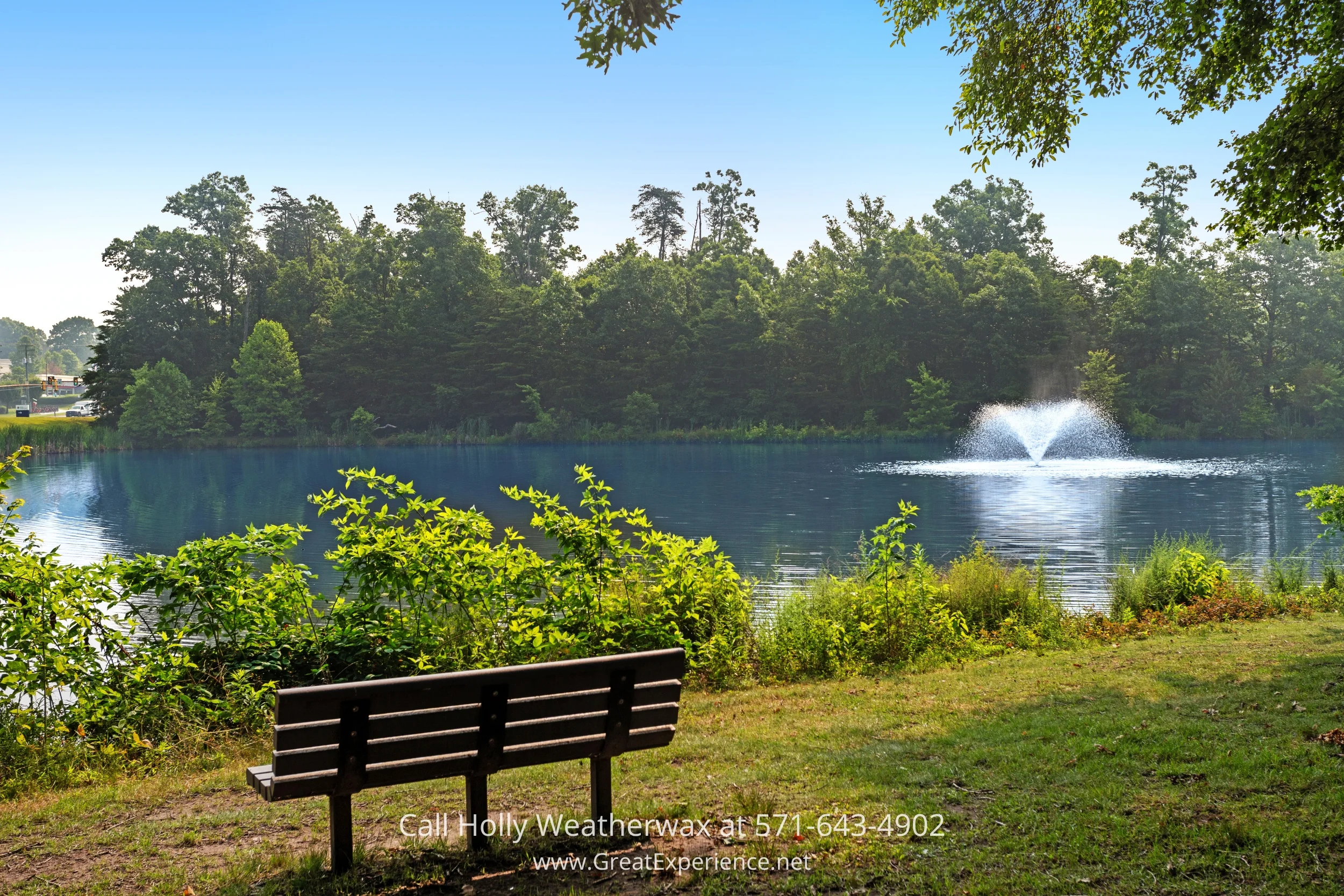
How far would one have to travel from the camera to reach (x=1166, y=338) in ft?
206

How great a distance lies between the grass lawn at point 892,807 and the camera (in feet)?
12.5

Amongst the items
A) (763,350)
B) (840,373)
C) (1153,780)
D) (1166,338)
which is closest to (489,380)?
(763,350)

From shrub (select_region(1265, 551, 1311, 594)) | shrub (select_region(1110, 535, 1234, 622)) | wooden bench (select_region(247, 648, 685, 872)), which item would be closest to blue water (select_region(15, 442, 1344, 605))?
shrub (select_region(1110, 535, 1234, 622))

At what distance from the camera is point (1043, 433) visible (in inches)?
2210

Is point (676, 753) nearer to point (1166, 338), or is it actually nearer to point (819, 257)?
point (1166, 338)

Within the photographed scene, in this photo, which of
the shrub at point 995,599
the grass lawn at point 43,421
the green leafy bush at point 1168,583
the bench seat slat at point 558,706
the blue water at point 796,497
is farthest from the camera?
the grass lawn at point 43,421

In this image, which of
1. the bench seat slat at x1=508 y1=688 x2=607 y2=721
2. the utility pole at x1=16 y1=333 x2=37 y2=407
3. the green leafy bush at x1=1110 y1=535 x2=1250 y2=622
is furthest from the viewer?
the utility pole at x1=16 y1=333 x2=37 y2=407

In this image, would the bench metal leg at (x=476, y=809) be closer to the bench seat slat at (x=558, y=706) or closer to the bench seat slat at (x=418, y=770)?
the bench seat slat at (x=418, y=770)

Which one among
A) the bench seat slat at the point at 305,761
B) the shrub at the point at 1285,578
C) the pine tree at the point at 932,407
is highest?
the pine tree at the point at 932,407

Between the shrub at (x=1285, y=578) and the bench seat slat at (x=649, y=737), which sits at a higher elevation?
the bench seat slat at (x=649, y=737)

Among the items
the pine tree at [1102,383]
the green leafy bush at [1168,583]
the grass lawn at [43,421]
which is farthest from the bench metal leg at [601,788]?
the grass lawn at [43,421]

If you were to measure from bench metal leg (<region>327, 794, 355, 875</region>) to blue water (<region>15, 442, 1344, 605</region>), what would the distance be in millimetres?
11423

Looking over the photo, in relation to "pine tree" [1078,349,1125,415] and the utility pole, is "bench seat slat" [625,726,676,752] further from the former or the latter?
the utility pole

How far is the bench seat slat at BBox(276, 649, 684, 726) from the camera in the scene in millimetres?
3672
